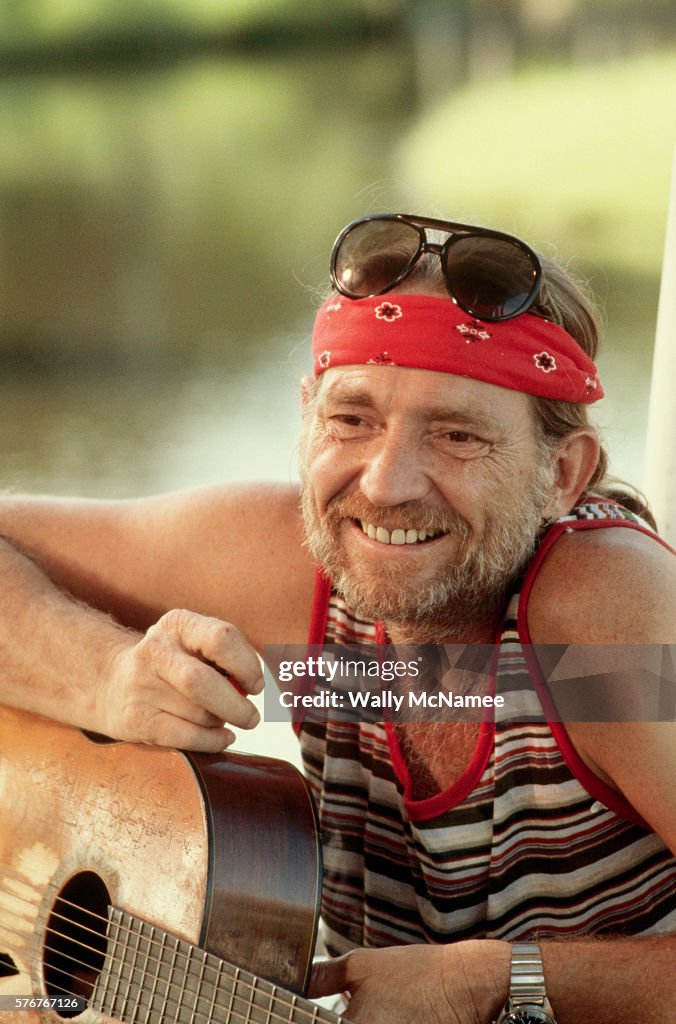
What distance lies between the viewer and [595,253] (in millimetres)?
3781

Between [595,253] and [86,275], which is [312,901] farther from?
[86,275]

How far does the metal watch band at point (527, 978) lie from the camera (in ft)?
4.18

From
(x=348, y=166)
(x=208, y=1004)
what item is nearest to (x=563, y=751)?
(x=208, y=1004)

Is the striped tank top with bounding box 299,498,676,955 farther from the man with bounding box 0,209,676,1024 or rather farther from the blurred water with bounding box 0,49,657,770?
the blurred water with bounding box 0,49,657,770

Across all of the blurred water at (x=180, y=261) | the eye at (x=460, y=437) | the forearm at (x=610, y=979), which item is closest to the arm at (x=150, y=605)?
the eye at (x=460, y=437)

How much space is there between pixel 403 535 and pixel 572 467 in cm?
30

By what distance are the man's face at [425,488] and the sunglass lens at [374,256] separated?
0.43 ft

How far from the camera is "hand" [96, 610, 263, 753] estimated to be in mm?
1372

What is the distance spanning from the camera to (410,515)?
4.66 ft

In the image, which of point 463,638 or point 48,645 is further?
point 48,645

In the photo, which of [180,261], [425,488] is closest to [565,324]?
[425,488]

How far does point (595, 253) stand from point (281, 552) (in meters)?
2.47

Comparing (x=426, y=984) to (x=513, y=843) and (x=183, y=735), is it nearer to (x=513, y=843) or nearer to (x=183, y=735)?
(x=513, y=843)

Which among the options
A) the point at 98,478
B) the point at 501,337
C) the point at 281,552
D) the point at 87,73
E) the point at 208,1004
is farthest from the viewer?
the point at 87,73
